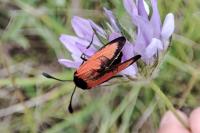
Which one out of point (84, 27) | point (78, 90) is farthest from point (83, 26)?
point (78, 90)

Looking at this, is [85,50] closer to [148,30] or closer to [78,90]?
[148,30]

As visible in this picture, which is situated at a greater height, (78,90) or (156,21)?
(156,21)

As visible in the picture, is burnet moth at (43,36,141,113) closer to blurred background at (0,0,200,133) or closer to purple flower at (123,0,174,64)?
purple flower at (123,0,174,64)

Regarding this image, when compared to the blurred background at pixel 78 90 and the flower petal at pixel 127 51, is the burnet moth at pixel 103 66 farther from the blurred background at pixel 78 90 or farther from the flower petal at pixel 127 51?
the blurred background at pixel 78 90

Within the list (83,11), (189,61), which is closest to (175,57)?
(189,61)

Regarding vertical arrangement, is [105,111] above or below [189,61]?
below

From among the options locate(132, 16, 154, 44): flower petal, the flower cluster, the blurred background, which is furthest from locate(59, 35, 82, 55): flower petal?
the blurred background

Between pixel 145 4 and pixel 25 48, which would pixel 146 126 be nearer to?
pixel 25 48

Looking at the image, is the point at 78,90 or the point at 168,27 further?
the point at 78,90
